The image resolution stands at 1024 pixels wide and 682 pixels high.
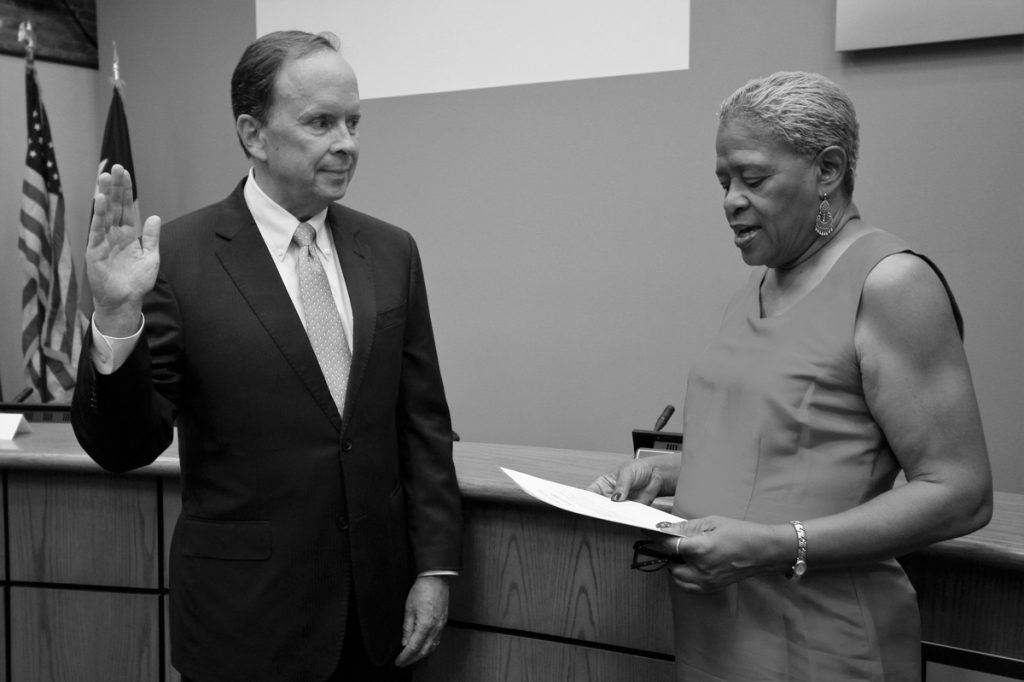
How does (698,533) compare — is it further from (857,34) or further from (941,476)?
(857,34)

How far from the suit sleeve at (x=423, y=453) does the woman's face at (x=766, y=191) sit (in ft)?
2.01

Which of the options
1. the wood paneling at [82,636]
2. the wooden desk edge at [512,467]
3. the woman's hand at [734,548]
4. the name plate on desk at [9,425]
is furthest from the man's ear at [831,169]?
the name plate on desk at [9,425]

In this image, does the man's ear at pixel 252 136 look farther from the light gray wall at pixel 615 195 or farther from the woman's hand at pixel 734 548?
the light gray wall at pixel 615 195

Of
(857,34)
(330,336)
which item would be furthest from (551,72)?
(330,336)

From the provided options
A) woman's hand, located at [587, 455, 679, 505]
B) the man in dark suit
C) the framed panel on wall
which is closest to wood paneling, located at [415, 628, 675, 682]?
the man in dark suit

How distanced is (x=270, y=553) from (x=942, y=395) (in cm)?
99

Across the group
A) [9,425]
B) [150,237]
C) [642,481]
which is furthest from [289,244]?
[9,425]

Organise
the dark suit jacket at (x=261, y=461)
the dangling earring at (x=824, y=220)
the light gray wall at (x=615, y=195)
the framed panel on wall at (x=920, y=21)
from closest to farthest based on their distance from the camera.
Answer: the dangling earring at (x=824, y=220)
the dark suit jacket at (x=261, y=461)
the framed panel on wall at (x=920, y=21)
the light gray wall at (x=615, y=195)

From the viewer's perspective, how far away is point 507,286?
3.62m

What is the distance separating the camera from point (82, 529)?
2059 millimetres

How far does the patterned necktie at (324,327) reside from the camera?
1.47 m

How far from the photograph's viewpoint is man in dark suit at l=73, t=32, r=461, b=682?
4.62 ft

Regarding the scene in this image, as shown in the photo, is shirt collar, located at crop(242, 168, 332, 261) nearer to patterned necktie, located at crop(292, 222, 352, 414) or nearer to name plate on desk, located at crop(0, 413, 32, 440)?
patterned necktie, located at crop(292, 222, 352, 414)

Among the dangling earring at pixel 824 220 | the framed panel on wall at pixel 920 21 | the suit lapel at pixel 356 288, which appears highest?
the framed panel on wall at pixel 920 21
